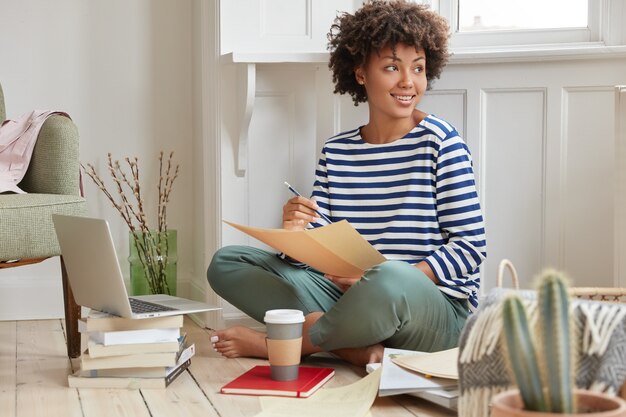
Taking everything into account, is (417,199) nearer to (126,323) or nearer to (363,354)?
(363,354)

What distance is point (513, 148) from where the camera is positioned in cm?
244

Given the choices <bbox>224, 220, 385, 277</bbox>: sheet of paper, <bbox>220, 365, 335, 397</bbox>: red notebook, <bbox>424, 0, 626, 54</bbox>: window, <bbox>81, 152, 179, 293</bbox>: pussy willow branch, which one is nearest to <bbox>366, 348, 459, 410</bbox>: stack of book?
<bbox>220, 365, 335, 397</bbox>: red notebook

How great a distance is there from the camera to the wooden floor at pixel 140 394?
1.76 metres

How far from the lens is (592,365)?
1.06m

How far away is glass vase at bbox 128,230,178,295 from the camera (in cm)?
273

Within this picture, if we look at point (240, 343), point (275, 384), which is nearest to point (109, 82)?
point (240, 343)

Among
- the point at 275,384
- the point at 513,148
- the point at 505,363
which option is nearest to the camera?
the point at 505,363

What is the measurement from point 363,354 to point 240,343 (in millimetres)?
299

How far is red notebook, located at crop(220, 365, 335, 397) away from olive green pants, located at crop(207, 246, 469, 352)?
0.10 metres

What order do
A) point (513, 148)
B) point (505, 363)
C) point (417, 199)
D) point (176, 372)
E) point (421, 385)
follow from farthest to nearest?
point (513, 148)
point (417, 199)
point (176, 372)
point (421, 385)
point (505, 363)

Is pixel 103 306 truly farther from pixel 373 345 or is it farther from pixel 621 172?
pixel 621 172

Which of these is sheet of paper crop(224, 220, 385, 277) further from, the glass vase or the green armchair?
the glass vase

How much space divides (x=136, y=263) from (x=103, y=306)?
79 cm

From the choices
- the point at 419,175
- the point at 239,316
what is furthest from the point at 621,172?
the point at 239,316
